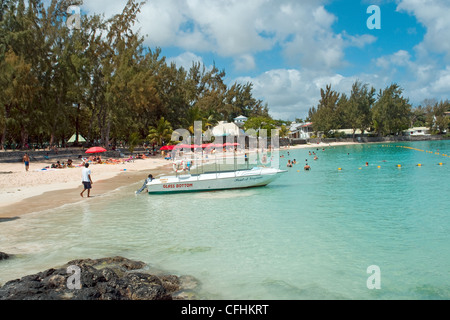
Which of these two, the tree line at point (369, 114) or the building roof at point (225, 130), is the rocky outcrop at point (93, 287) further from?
the tree line at point (369, 114)

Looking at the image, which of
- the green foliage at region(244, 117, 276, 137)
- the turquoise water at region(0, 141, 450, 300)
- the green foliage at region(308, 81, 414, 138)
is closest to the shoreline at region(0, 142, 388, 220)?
the turquoise water at region(0, 141, 450, 300)

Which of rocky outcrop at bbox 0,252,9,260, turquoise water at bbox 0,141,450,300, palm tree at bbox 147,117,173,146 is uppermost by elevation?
palm tree at bbox 147,117,173,146

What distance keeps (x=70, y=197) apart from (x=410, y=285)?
17661mm

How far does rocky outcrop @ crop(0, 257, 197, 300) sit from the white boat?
13.1m

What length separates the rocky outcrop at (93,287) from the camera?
6.88 meters

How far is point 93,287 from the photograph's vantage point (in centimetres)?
730

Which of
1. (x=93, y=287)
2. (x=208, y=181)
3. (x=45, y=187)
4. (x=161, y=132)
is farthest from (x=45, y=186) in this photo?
(x=161, y=132)

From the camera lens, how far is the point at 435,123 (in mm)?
113312

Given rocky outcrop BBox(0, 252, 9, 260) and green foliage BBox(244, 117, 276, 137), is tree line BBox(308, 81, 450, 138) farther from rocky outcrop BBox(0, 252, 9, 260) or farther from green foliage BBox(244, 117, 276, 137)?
rocky outcrop BBox(0, 252, 9, 260)

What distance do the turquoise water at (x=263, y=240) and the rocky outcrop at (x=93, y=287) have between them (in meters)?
0.92

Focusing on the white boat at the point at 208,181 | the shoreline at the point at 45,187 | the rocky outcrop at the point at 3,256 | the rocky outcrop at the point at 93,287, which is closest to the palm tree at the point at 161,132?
the shoreline at the point at 45,187

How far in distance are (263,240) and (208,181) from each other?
9748 mm

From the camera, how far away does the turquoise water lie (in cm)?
873

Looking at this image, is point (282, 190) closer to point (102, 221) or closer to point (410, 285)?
point (102, 221)
